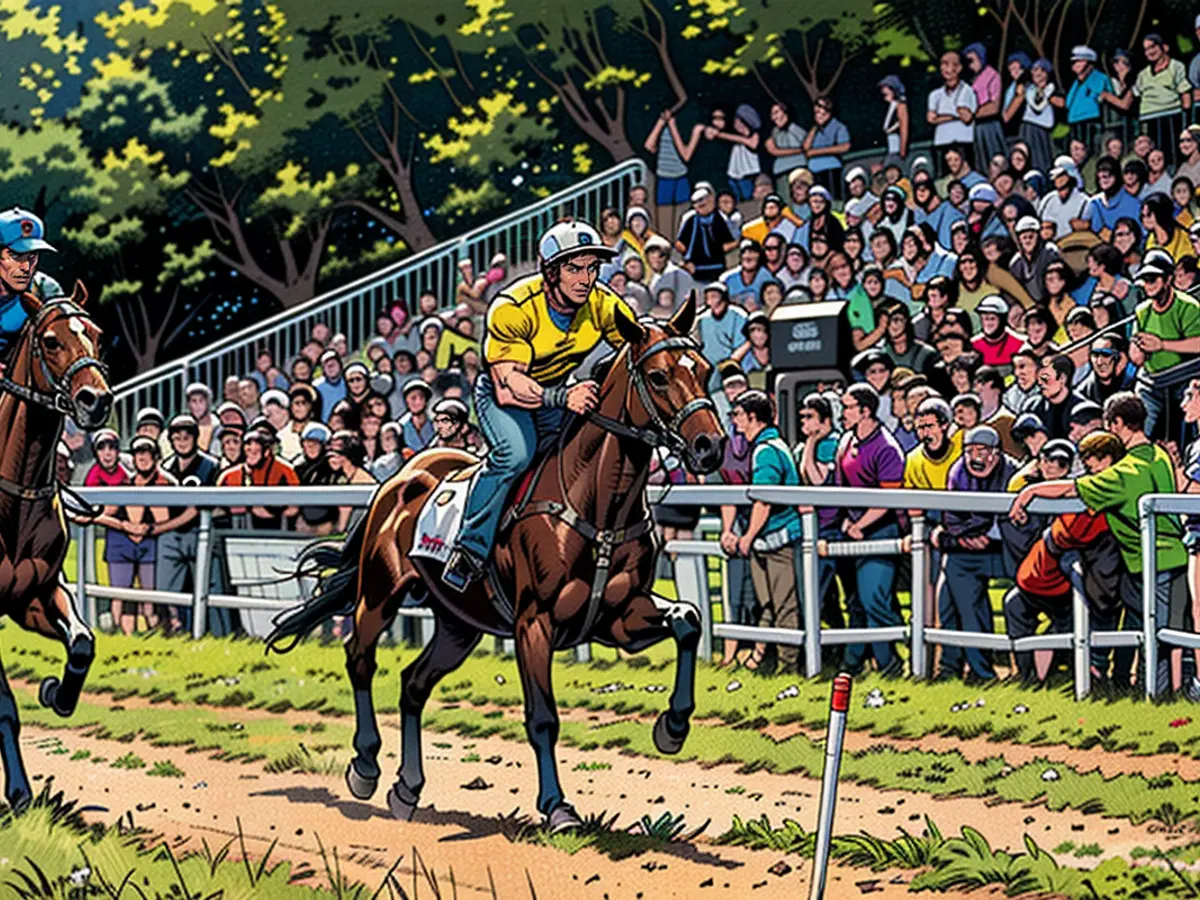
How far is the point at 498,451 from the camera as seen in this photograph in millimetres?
7691

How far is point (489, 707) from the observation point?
10.0 metres

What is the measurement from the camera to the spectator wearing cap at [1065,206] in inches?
500

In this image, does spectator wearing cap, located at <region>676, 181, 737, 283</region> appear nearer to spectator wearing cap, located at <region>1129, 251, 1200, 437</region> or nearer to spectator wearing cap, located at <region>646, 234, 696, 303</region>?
spectator wearing cap, located at <region>646, 234, 696, 303</region>

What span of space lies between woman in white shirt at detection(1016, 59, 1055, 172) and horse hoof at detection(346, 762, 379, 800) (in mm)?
7661

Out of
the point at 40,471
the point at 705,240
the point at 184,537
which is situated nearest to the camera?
the point at 40,471

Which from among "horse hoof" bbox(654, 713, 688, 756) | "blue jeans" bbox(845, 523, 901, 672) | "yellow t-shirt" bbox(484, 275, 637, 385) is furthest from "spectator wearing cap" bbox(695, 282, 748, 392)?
"horse hoof" bbox(654, 713, 688, 756)

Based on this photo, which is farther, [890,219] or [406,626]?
[890,219]

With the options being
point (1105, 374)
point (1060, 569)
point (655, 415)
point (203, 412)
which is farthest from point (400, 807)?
point (203, 412)

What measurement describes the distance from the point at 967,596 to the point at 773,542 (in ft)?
3.47

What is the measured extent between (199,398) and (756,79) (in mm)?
6444

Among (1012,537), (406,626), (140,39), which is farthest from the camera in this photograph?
(140,39)

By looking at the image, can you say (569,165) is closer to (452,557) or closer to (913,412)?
(913,412)

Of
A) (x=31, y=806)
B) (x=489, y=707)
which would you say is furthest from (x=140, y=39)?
(x=31, y=806)

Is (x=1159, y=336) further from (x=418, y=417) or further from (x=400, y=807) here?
(x=400, y=807)
